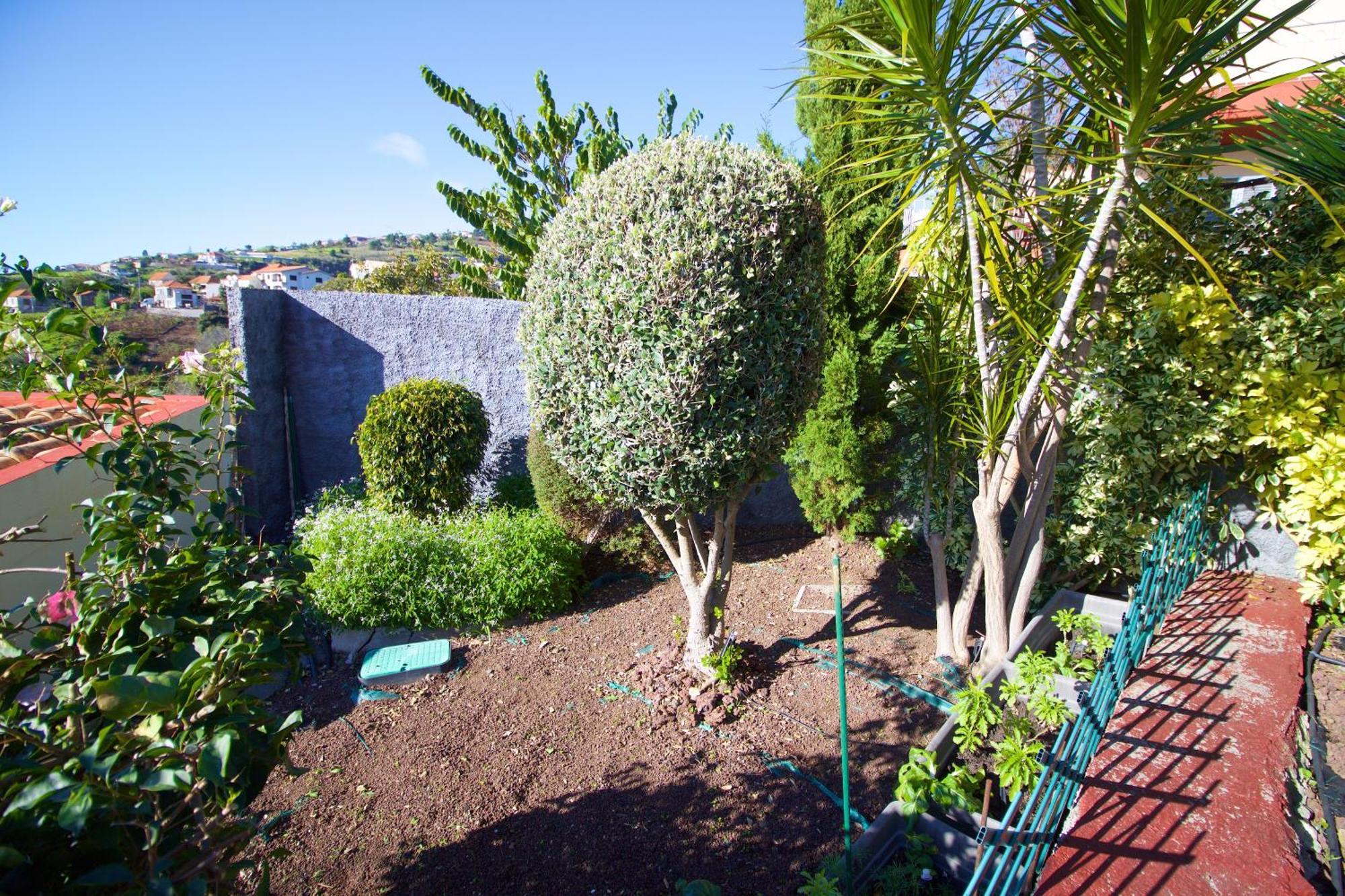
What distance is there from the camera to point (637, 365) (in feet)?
10.3

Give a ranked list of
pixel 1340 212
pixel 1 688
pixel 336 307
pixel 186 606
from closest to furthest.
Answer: pixel 1 688 < pixel 186 606 < pixel 1340 212 < pixel 336 307

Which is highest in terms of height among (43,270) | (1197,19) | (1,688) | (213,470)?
(1197,19)

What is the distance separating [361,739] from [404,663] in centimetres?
64

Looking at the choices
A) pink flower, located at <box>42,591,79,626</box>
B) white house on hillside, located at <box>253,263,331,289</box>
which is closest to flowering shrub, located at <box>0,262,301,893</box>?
pink flower, located at <box>42,591,79,626</box>

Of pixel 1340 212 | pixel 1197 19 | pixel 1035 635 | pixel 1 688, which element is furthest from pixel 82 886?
pixel 1340 212

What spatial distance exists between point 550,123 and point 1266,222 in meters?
7.16

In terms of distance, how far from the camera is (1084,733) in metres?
2.58

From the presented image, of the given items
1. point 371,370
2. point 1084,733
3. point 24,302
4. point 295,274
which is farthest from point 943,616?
point 295,274

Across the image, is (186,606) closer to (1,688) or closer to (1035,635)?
(1,688)

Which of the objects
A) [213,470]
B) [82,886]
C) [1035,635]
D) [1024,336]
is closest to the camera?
[82,886]

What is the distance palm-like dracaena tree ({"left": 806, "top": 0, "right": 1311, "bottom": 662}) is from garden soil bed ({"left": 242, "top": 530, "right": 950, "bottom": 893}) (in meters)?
1.08

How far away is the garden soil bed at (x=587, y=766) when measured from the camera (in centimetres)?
272

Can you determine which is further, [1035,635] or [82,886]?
[1035,635]

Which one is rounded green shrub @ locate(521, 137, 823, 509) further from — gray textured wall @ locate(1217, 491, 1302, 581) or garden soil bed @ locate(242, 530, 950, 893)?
gray textured wall @ locate(1217, 491, 1302, 581)
